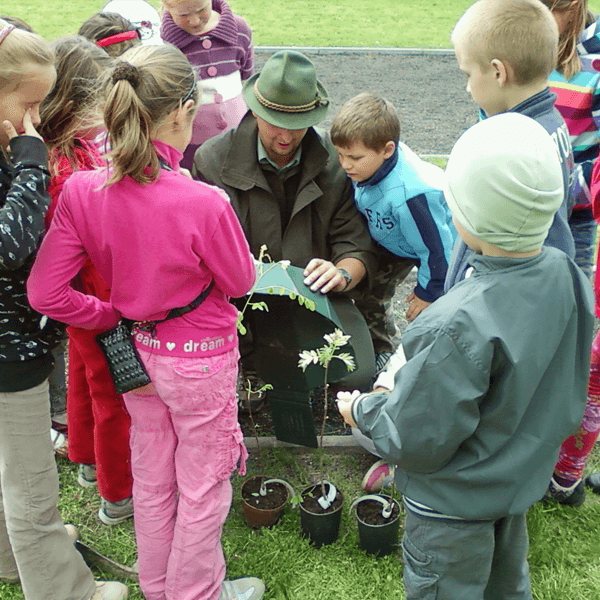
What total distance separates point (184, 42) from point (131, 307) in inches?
94.0

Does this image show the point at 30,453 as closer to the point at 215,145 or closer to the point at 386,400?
the point at 386,400

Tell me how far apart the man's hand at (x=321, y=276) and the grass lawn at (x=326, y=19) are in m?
11.1

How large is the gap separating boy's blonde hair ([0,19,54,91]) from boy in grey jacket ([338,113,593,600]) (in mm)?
1175

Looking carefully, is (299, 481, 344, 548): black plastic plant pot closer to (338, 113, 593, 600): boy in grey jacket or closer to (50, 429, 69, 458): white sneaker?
(338, 113, 593, 600): boy in grey jacket

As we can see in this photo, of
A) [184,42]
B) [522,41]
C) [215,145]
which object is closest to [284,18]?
[184,42]

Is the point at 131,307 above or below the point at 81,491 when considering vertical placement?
above

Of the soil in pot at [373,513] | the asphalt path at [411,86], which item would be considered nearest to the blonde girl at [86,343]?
the soil in pot at [373,513]

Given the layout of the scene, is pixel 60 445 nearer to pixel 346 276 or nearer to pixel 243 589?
pixel 243 589

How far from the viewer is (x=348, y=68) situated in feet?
40.7

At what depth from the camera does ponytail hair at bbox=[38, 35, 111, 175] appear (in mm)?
2355

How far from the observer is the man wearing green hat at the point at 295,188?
3139 mm

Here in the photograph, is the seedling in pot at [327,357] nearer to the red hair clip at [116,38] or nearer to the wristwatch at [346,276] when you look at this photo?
the wristwatch at [346,276]

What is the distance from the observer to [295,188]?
3.36 metres

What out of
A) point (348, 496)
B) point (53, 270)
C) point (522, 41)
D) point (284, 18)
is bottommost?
point (284, 18)
